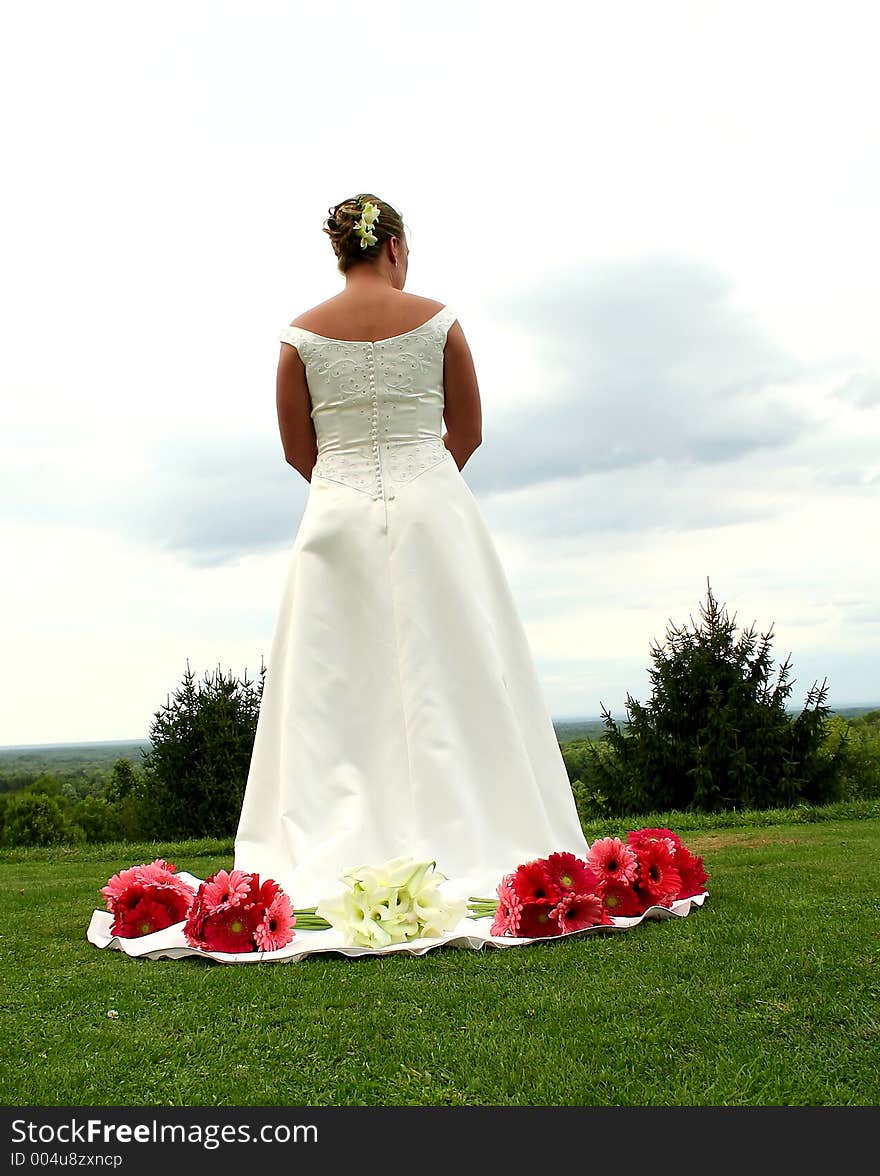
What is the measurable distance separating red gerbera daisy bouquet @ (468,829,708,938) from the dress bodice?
182 centimetres

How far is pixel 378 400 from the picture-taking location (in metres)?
4.39

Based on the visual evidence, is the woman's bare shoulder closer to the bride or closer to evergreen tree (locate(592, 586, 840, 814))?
the bride

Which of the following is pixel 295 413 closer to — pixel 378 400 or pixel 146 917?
pixel 378 400

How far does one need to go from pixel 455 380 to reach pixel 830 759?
232 inches

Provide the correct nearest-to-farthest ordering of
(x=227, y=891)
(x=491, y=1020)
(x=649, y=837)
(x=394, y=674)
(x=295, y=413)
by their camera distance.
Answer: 1. (x=491, y=1020)
2. (x=227, y=891)
3. (x=649, y=837)
4. (x=394, y=674)
5. (x=295, y=413)

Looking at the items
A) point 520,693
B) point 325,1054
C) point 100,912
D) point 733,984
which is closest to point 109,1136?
point 325,1054

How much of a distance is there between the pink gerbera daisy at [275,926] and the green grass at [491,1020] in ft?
0.59

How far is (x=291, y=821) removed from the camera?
405 centimetres

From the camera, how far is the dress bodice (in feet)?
14.4

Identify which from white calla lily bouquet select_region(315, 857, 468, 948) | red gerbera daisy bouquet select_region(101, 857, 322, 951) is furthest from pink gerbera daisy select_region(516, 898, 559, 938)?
red gerbera daisy bouquet select_region(101, 857, 322, 951)

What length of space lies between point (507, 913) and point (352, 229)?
3087mm

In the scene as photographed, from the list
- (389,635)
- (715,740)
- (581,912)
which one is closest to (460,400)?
(389,635)

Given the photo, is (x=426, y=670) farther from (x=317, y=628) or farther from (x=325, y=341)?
(x=325, y=341)

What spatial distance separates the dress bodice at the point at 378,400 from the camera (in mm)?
4375
